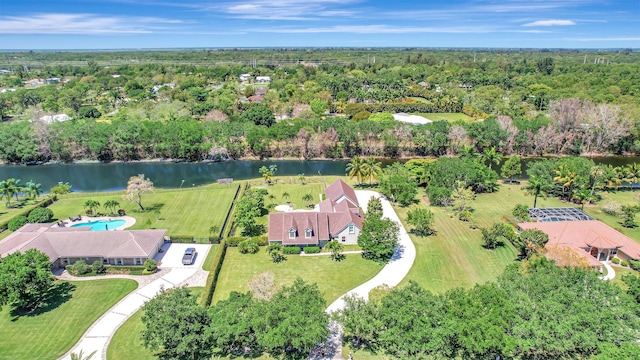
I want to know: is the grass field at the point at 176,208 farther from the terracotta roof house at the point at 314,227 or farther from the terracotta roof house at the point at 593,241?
the terracotta roof house at the point at 593,241

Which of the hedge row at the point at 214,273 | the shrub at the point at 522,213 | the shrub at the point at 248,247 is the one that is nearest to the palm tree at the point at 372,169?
the shrub at the point at 522,213

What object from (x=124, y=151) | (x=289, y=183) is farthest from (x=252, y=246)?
(x=124, y=151)

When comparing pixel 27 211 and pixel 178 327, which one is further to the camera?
pixel 27 211

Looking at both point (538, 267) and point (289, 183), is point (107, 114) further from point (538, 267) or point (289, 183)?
point (538, 267)

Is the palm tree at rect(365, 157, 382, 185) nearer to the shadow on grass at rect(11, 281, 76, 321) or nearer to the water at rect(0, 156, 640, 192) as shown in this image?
the water at rect(0, 156, 640, 192)

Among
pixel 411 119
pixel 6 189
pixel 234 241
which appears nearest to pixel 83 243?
pixel 234 241

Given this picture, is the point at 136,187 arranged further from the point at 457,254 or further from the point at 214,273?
the point at 457,254
